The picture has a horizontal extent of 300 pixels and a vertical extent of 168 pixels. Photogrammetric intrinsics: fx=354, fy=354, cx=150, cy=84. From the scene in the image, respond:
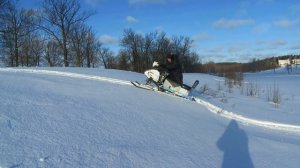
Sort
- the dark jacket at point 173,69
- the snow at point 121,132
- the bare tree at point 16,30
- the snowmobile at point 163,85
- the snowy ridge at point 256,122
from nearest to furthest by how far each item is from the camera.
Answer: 1. the snow at point 121,132
2. the snowy ridge at point 256,122
3. the snowmobile at point 163,85
4. the dark jacket at point 173,69
5. the bare tree at point 16,30

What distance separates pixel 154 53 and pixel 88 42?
71.2 ft

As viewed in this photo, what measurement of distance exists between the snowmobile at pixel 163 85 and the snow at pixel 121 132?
4.54 ft

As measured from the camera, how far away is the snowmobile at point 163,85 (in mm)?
11219

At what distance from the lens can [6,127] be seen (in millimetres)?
5039

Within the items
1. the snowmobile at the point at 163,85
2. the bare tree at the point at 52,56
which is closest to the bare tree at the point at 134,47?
the bare tree at the point at 52,56

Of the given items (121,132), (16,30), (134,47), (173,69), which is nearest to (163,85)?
(173,69)

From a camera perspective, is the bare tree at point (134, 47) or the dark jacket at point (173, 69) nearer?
the dark jacket at point (173, 69)

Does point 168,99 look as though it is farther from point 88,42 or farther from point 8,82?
point 88,42

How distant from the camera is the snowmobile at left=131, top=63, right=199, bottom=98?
11219mm

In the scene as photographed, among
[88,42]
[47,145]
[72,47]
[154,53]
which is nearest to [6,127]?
[47,145]

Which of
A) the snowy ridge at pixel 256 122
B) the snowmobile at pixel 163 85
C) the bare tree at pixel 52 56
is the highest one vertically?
the bare tree at pixel 52 56

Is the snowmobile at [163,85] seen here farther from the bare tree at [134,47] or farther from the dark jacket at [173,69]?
the bare tree at [134,47]

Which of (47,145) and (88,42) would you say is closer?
(47,145)

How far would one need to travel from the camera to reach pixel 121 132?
5.85 m
